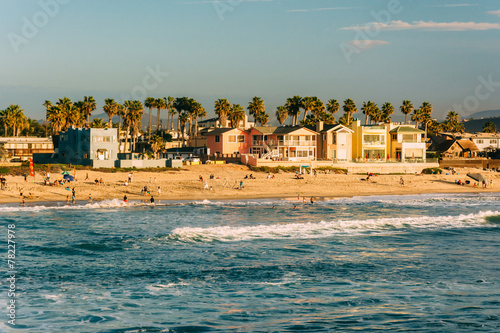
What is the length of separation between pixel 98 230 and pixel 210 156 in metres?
50.0

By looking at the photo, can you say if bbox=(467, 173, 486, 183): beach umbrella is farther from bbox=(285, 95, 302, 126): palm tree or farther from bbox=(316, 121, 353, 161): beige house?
bbox=(285, 95, 302, 126): palm tree

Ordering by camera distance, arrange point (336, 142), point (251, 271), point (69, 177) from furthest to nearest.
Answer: point (336, 142)
point (69, 177)
point (251, 271)

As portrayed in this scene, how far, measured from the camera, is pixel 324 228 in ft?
132

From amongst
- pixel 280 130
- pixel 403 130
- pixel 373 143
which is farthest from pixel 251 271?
pixel 403 130

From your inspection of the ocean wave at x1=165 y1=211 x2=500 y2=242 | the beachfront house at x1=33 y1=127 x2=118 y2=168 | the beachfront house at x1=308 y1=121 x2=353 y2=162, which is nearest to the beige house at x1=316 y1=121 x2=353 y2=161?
the beachfront house at x1=308 y1=121 x2=353 y2=162

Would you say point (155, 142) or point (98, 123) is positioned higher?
point (98, 123)

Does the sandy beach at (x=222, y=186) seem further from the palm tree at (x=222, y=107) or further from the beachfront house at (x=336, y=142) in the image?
the palm tree at (x=222, y=107)

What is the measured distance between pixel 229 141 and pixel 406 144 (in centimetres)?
3052

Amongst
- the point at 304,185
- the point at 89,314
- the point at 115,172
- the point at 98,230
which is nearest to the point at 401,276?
the point at 89,314

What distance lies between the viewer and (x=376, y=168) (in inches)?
3221

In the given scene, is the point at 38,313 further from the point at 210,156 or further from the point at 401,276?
the point at 210,156

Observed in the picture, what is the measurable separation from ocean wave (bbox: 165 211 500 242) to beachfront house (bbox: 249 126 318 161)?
39244 mm

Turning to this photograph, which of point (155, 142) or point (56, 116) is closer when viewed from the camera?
Answer: point (56, 116)

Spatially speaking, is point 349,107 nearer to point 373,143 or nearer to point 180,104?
point 373,143
